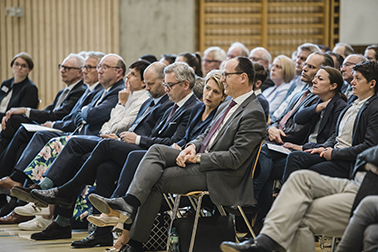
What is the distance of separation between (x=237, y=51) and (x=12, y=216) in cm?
305

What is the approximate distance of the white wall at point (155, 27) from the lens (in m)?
8.37

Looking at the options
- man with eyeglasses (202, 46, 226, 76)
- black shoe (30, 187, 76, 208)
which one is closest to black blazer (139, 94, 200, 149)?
black shoe (30, 187, 76, 208)

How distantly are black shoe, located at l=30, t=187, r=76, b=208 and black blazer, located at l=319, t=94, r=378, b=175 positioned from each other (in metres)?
1.95

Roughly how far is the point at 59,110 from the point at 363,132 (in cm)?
341

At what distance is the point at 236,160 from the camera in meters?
3.18

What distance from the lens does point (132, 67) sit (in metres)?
4.73

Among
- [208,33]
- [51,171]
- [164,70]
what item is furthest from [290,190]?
[208,33]

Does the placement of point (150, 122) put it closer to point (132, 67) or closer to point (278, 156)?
point (132, 67)

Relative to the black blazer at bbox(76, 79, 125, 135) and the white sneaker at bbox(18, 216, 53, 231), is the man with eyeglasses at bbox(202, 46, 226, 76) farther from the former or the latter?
the white sneaker at bbox(18, 216, 53, 231)

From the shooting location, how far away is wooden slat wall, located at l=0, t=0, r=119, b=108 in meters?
8.07

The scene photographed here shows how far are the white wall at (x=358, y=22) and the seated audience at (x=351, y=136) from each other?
5195 millimetres

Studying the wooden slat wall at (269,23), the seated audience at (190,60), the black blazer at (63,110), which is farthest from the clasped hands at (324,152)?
the wooden slat wall at (269,23)

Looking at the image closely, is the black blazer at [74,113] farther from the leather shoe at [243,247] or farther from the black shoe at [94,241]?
the leather shoe at [243,247]

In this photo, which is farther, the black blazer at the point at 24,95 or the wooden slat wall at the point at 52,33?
the wooden slat wall at the point at 52,33
